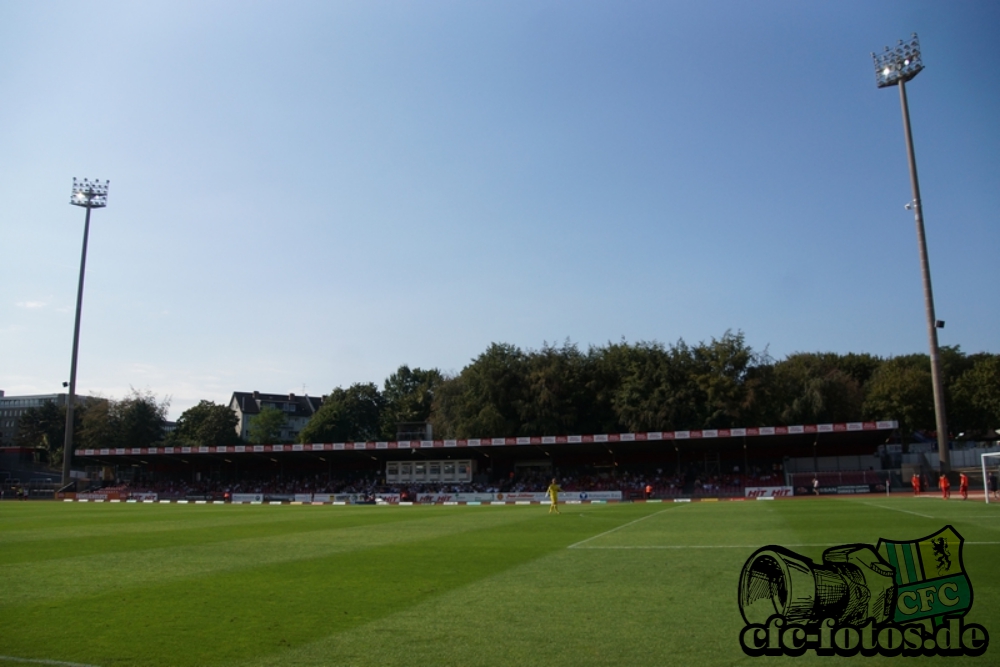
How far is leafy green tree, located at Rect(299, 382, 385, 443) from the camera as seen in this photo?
97.4 m

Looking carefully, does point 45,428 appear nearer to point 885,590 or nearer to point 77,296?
point 77,296

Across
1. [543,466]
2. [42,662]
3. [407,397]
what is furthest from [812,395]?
[42,662]

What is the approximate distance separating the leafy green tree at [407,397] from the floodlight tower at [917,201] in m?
61.3

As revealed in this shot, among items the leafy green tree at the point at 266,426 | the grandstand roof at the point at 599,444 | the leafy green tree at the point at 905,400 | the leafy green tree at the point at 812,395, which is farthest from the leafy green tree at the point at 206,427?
the leafy green tree at the point at 905,400

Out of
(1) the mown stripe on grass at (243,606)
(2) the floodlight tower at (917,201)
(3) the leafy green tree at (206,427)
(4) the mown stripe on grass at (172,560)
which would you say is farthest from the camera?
(3) the leafy green tree at (206,427)

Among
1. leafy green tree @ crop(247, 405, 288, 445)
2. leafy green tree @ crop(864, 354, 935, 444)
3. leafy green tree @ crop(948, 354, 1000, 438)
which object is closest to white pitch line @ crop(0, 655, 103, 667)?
leafy green tree @ crop(864, 354, 935, 444)

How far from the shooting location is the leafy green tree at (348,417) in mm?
97375

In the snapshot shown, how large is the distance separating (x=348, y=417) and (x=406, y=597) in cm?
9214

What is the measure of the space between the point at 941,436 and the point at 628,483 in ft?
73.2

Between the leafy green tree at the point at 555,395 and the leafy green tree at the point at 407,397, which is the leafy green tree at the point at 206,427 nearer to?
the leafy green tree at the point at 407,397

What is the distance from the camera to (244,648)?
7.42m

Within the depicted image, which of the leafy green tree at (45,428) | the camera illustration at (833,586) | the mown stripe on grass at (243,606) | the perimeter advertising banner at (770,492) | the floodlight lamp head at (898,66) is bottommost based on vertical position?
the perimeter advertising banner at (770,492)

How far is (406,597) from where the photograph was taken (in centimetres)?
1005

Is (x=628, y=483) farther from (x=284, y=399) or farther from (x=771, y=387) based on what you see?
(x=284, y=399)
